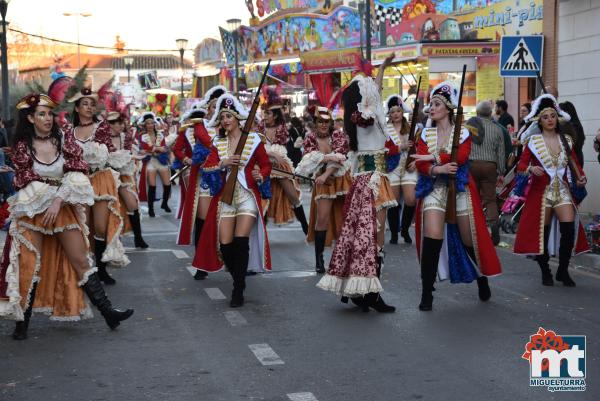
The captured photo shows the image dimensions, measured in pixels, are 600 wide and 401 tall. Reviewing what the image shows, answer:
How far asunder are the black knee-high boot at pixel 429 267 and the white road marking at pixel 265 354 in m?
1.81

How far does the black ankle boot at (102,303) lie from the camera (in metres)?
7.31

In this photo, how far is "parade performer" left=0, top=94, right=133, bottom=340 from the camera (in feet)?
23.1

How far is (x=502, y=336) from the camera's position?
7.10 m

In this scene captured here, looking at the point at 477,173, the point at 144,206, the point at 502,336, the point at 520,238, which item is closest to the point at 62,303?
the point at 502,336

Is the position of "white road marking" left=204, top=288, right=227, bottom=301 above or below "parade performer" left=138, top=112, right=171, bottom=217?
below

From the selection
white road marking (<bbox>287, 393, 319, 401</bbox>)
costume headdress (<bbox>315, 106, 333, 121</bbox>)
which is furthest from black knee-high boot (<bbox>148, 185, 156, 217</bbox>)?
white road marking (<bbox>287, 393, 319, 401</bbox>)

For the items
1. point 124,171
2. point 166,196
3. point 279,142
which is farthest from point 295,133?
point 124,171

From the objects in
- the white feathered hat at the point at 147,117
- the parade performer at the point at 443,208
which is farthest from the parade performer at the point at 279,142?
the white feathered hat at the point at 147,117

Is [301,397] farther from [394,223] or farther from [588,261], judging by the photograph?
[394,223]

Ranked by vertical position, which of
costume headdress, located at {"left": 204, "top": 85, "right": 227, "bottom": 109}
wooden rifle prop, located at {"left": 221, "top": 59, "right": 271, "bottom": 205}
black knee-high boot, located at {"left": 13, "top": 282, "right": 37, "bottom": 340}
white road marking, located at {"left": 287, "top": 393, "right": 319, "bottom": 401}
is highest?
costume headdress, located at {"left": 204, "top": 85, "right": 227, "bottom": 109}

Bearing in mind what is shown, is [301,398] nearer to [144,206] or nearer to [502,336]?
[502,336]

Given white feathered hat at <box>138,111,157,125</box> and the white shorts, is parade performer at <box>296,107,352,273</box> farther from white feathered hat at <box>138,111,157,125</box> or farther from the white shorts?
white feathered hat at <box>138,111,157,125</box>

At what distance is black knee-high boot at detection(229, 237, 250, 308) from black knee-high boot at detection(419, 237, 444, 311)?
1584 millimetres

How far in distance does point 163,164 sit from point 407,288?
9.85m
